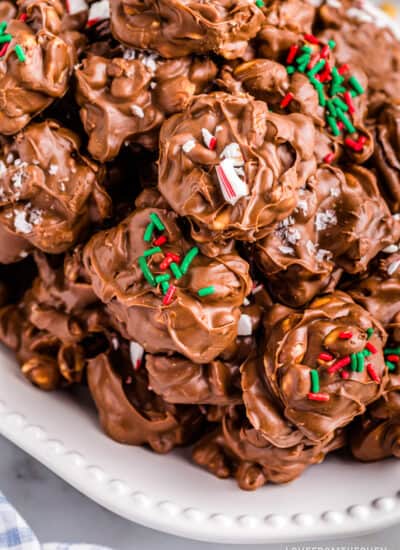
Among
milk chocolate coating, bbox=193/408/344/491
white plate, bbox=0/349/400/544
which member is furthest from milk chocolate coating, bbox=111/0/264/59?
white plate, bbox=0/349/400/544

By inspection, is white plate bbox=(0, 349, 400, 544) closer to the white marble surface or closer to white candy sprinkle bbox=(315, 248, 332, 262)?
the white marble surface

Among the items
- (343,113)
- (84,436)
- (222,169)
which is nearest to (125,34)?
(222,169)

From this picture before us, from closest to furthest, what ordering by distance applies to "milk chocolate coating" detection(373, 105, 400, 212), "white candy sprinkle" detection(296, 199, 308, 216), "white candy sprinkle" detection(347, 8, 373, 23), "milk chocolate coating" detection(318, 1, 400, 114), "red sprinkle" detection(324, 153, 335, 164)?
"white candy sprinkle" detection(296, 199, 308, 216)
"red sprinkle" detection(324, 153, 335, 164)
"milk chocolate coating" detection(373, 105, 400, 212)
"milk chocolate coating" detection(318, 1, 400, 114)
"white candy sprinkle" detection(347, 8, 373, 23)

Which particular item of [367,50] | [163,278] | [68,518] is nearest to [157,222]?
[163,278]

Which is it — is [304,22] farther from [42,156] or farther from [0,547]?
[0,547]

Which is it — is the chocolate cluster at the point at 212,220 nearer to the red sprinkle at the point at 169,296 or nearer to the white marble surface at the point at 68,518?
the red sprinkle at the point at 169,296

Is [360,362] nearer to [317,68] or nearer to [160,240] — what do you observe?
[160,240]
